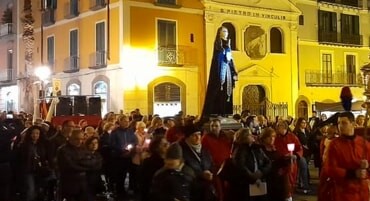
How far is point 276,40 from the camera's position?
3244cm

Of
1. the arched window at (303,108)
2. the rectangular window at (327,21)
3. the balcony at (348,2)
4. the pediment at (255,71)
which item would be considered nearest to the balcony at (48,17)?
the pediment at (255,71)

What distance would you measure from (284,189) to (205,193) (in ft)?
6.08

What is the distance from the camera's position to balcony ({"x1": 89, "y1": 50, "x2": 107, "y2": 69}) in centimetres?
2808

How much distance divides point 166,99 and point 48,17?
29.7 ft

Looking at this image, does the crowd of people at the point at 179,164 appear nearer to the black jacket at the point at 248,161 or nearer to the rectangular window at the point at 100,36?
the black jacket at the point at 248,161

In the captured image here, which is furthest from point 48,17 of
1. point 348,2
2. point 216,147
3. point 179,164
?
point 179,164

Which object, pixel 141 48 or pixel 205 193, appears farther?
pixel 141 48

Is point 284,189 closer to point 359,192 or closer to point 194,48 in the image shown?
point 359,192

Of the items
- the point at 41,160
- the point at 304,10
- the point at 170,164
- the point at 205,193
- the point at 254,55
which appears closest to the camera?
the point at 170,164

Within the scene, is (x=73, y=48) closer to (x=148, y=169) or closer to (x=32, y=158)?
(x=32, y=158)

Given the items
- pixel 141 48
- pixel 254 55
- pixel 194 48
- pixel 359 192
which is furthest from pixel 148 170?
pixel 254 55

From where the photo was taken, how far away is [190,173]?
688 centimetres

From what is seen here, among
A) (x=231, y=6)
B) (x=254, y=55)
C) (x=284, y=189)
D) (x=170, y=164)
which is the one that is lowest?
(x=284, y=189)

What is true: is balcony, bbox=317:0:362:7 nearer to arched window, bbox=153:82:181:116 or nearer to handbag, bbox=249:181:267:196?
arched window, bbox=153:82:181:116
